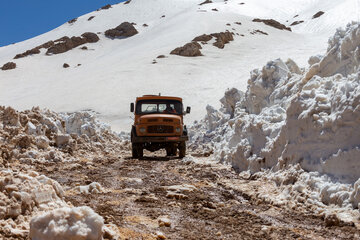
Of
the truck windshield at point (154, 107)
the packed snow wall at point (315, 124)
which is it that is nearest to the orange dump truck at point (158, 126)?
the truck windshield at point (154, 107)

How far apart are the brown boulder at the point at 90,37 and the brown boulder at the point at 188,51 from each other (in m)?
24.3

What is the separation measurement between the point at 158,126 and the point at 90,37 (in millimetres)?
62385

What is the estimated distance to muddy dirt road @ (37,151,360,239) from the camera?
4480 mm

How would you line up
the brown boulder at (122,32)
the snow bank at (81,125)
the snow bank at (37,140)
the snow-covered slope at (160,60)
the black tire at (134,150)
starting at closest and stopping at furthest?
the snow bank at (37,140), the black tire at (134,150), the snow bank at (81,125), the snow-covered slope at (160,60), the brown boulder at (122,32)

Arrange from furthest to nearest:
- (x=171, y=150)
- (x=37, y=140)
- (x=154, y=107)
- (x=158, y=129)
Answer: (x=171, y=150) < (x=154, y=107) < (x=158, y=129) < (x=37, y=140)

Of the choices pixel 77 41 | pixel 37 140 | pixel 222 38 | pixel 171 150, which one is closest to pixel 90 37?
pixel 77 41

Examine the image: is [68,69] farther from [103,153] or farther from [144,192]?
[144,192]

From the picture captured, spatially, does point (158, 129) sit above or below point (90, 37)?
below

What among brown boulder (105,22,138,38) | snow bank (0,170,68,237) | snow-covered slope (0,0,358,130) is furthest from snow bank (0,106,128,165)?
brown boulder (105,22,138,38)

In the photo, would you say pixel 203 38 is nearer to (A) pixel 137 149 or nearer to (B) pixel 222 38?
(B) pixel 222 38

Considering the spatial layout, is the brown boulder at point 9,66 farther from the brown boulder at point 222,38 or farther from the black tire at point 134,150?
the black tire at point 134,150

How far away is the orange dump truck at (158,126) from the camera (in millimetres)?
13398

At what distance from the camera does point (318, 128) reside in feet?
22.3

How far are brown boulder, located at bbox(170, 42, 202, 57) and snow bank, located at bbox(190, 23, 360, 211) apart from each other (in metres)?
40.3
